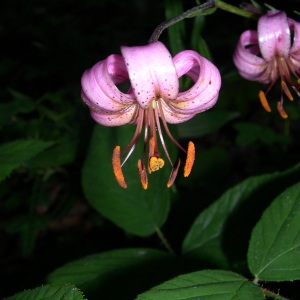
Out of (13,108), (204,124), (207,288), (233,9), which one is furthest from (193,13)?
(204,124)

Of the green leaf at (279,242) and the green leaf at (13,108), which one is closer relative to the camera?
the green leaf at (279,242)

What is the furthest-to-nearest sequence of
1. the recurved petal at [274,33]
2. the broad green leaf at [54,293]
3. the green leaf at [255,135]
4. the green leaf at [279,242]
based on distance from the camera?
the green leaf at [255,135] → the recurved petal at [274,33] → the green leaf at [279,242] → the broad green leaf at [54,293]

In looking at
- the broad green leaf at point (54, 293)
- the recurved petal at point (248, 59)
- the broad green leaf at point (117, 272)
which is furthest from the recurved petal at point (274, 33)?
the broad green leaf at point (54, 293)

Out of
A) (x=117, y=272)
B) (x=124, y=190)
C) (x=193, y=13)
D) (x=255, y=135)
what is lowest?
(x=255, y=135)

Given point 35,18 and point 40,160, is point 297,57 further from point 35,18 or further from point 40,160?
point 35,18

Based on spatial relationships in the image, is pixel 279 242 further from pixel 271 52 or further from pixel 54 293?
pixel 271 52

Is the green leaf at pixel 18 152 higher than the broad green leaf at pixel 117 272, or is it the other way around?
the green leaf at pixel 18 152

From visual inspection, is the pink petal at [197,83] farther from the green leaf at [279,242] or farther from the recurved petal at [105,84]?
the green leaf at [279,242]
